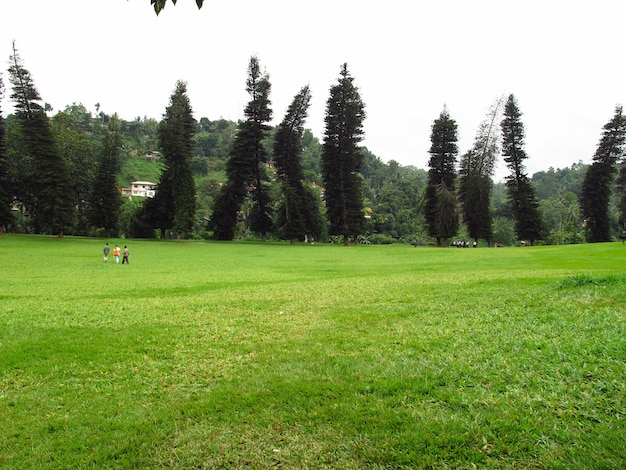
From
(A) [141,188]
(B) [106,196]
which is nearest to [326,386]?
(B) [106,196]

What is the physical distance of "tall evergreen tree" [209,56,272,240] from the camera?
1928 inches

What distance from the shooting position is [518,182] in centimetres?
5081

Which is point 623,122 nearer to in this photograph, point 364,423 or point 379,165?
point 364,423

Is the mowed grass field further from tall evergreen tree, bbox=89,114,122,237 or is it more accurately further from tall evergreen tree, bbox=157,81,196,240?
tall evergreen tree, bbox=89,114,122,237

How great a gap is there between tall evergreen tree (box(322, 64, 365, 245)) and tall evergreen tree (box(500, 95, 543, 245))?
62.1 ft

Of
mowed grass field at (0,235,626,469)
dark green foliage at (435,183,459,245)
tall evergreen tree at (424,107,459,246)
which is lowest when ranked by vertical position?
mowed grass field at (0,235,626,469)

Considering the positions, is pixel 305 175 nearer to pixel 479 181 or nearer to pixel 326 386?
pixel 479 181

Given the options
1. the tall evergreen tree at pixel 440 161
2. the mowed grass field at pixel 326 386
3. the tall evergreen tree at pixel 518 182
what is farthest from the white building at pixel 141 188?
the mowed grass field at pixel 326 386

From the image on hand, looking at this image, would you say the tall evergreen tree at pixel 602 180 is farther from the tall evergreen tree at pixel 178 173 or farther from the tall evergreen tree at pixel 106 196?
the tall evergreen tree at pixel 106 196

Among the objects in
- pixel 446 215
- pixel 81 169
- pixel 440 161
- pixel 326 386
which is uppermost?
pixel 440 161

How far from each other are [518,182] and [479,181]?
474 cm

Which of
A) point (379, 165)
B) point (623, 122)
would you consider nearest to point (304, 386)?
point (623, 122)

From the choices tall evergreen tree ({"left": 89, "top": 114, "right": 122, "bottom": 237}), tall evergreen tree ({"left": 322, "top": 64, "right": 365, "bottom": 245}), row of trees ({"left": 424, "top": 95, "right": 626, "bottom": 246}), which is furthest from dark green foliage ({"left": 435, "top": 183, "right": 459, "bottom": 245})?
tall evergreen tree ({"left": 89, "top": 114, "right": 122, "bottom": 237})

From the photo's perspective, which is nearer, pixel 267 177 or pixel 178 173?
pixel 178 173
